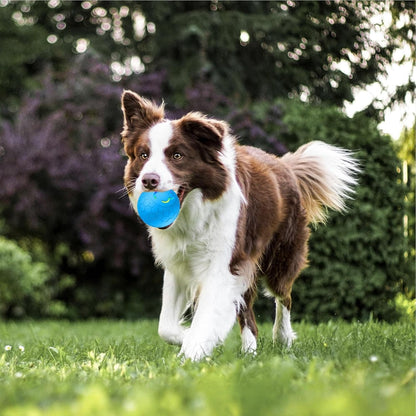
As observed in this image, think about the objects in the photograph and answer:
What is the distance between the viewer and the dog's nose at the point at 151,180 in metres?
3.93

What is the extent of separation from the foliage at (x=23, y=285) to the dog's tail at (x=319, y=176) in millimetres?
5622

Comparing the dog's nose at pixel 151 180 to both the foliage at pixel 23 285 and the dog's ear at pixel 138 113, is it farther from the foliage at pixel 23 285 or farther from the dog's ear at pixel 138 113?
the foliage at pixel 23 285

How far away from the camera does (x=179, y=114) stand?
9.95 m

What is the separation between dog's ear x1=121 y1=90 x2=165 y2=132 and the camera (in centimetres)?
442

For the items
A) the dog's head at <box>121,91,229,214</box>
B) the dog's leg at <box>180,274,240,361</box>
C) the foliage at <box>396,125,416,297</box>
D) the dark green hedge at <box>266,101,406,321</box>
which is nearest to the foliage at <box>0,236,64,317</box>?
the dark green hedge at <box>266,101,406,321</box>

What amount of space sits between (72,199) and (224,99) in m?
2.86

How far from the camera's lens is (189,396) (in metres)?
2.40

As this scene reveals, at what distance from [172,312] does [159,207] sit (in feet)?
2.76

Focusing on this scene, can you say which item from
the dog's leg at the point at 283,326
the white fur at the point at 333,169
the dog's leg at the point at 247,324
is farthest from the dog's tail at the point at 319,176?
the dog's leg at the point at 247,324

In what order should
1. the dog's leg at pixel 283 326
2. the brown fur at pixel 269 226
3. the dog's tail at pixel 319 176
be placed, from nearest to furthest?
1. the brown fur at pixel 269 226
2. the dog's leg at pixel 283 326
3. the dog's tail at pixel 319 176

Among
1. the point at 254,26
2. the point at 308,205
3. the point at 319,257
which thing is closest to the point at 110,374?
the point at 308,205

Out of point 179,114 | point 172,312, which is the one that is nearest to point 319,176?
point 172,312

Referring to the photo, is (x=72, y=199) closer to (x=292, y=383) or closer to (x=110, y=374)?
(x=110, y=374)

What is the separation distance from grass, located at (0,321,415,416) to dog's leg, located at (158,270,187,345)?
197 mm
